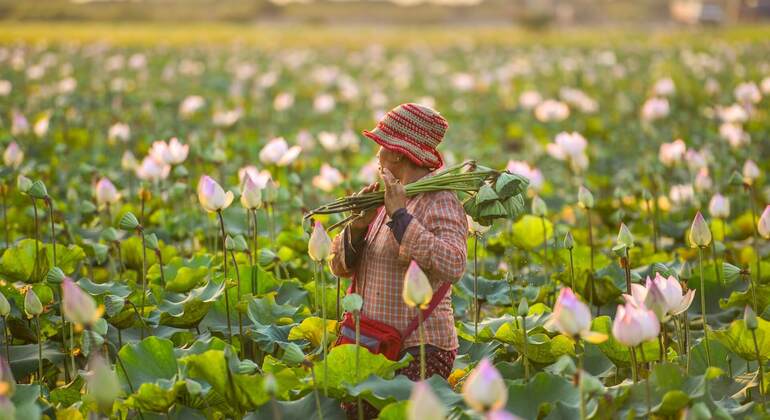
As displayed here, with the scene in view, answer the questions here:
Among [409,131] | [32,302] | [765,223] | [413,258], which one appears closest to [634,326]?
[413,258]

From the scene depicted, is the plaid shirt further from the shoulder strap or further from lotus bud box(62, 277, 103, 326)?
lotus bud box(62, 277, 103, 326)

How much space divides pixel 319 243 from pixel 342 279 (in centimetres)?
145

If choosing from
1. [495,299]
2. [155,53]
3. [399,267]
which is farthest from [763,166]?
[155,53]

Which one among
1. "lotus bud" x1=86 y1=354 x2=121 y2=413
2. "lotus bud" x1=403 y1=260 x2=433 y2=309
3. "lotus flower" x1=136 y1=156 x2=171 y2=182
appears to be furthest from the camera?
"lotus flower" x1=136 y1=156 x2=171 y2=182

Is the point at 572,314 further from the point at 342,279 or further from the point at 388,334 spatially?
the point at 342,279

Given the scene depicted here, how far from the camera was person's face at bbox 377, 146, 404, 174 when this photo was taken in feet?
9.04

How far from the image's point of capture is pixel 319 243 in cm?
260

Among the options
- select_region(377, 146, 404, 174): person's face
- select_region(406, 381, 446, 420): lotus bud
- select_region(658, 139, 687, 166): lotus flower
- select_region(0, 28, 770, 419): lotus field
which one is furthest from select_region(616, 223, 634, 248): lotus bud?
select_region(658, 139, 687, 166): lotus flower

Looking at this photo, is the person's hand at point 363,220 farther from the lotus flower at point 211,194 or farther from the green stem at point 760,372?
the green stem at point 760,372

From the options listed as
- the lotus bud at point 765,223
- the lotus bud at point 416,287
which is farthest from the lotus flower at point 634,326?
the lotus bud at point 765,223

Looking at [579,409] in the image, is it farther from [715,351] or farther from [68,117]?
[68,117]

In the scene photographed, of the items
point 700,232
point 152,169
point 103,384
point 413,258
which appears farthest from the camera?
point 152,169

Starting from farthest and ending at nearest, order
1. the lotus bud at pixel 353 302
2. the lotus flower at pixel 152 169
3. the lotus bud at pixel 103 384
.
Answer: the lotus flower at pixel 152 169 < the lotus bud at pixel 353 302 < the lotus bud at pixel 103 384

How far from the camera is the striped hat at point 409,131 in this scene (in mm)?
2709
